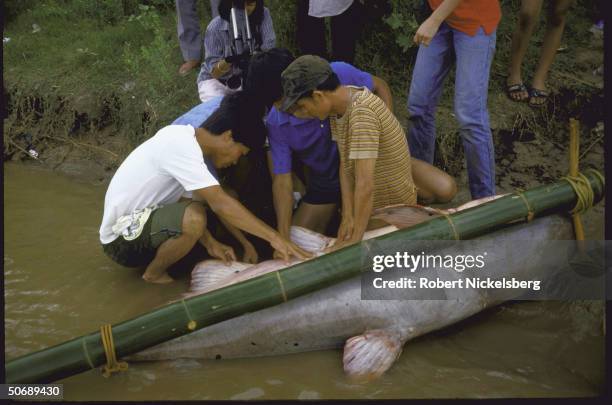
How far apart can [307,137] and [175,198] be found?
0.94 metres

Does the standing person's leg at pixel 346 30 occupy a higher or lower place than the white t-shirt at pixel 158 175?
higher

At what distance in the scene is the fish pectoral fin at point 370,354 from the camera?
3.03 meters

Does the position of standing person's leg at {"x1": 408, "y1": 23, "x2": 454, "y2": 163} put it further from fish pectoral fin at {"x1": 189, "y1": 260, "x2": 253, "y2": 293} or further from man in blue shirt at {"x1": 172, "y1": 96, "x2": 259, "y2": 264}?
fish pectoral fin at {"x1": 189, "y1": 260, "x2": 253, "y2": 293}

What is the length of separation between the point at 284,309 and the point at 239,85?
1971 millimetres

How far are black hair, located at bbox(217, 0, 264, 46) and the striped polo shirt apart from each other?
4.29 ft

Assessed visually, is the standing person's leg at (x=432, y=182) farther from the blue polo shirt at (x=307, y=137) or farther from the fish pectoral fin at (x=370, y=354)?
the fish pectoral fin at (x=370, y=354)

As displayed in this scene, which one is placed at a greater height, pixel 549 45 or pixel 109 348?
pixel 549 45

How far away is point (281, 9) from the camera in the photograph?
5.71 metres

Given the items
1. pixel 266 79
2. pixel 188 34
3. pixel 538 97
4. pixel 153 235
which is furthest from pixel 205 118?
pixel 538 97

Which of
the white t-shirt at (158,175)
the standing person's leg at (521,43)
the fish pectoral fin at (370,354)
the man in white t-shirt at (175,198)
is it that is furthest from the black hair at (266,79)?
the standing person's leg at (521,43)

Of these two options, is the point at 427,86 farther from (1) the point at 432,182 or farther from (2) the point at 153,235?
(2) the point at 153,235

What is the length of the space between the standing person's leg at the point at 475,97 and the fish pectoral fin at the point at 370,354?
4.64 ft

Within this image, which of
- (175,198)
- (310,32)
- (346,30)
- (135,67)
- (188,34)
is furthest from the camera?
(135,67)

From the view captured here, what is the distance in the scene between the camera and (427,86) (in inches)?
163
